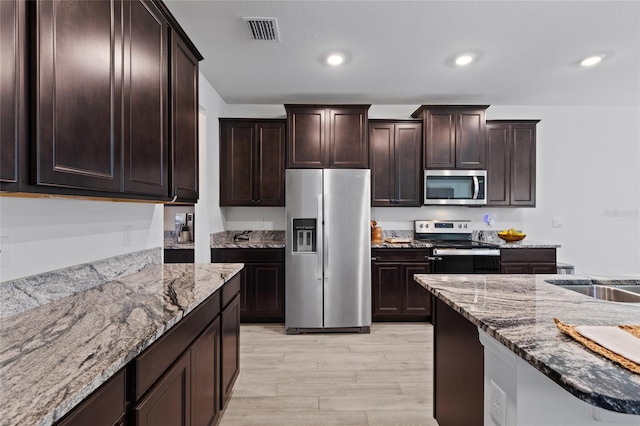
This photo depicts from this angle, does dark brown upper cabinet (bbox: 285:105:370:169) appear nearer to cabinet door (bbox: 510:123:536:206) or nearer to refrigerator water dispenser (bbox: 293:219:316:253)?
refrigerator water dispenser (bbox: 293:219:316:253)

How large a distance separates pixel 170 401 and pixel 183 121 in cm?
164

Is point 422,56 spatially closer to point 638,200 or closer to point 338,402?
point 338,402

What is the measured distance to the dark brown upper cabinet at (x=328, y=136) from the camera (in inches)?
153

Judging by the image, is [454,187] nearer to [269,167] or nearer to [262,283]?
[269,167]

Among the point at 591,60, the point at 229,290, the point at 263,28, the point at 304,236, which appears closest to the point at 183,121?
the point at 263,28

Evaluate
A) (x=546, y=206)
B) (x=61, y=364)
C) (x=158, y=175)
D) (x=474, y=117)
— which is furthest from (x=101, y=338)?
(x=546, y=206)

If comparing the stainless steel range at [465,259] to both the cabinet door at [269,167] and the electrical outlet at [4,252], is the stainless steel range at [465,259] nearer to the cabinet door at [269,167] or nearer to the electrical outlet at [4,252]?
the cabinet door at [269,167]

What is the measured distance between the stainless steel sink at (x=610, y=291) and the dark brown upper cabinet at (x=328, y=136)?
8.05 feet

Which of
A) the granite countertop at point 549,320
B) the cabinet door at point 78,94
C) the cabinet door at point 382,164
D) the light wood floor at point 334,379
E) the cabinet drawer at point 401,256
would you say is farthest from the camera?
the cabinet door at point 382,164

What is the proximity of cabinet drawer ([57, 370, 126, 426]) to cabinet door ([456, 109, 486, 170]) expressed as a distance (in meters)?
3.99

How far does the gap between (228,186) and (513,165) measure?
11.6 feet

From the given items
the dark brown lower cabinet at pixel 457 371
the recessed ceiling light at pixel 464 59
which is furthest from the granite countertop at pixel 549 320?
the recessed ceiling light at pixel 464 59

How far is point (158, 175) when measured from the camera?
1911 millimetres

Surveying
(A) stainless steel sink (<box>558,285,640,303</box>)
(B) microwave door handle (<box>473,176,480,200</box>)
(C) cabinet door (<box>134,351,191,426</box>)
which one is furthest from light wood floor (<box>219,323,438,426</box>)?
(B) microwave door handle (<box>473,176,480,200</box>)
